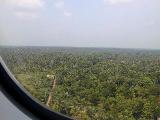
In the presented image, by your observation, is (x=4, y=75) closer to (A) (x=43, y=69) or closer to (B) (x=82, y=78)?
(A) (x=43, y=69)

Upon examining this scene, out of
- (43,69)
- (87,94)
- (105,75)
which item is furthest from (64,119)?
(105,75)

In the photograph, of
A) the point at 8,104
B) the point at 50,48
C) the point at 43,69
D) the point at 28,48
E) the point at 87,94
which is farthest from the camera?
the point at 87,94

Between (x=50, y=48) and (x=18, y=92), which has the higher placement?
(x=50, y=48)

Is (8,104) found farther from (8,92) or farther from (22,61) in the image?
(22,61)

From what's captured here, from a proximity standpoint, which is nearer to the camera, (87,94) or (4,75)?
(4,75)

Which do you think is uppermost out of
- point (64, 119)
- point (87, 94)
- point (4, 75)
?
point (4, 75)

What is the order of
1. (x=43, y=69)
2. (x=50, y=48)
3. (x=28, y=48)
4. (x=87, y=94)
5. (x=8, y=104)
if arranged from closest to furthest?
(x=8, y=104), (x=28, y=48), (x=50, y=48), (x=43, y=69), (x=87, y=94)
